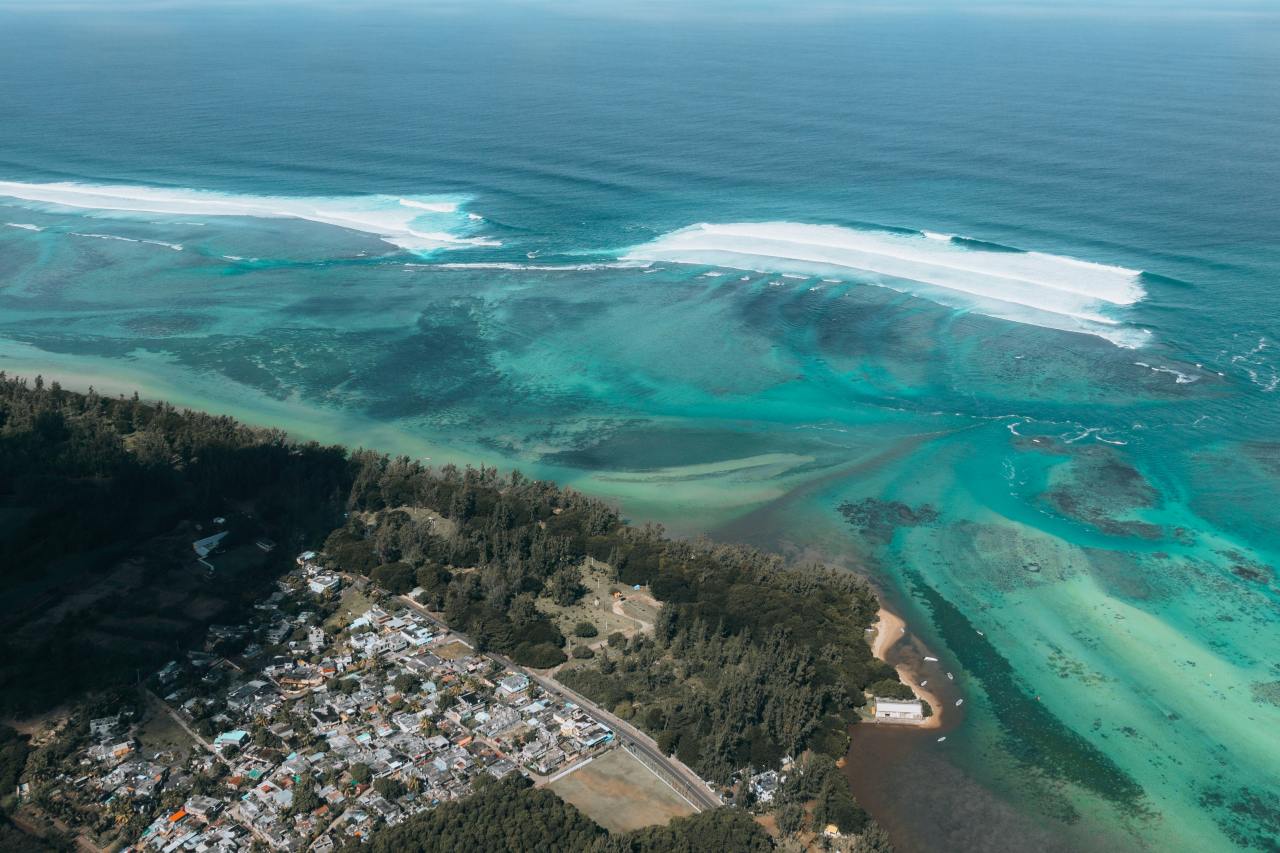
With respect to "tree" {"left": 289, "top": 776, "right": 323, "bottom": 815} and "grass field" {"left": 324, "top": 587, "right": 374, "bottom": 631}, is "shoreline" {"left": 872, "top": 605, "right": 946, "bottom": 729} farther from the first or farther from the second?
"grass field" {"left": 324, "top": 587, "right": 374, "bottom": 631}

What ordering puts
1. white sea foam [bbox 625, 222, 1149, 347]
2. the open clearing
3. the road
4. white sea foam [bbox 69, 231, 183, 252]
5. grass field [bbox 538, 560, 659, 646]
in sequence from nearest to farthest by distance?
1. the open clearing
2. the road
3. grass field [bbox 538, 560, 659, 646]
4. white sea foam [bbox 625, 222, 1149, 347]
5. white sea foam [bbox 69, 231, 183, 252]

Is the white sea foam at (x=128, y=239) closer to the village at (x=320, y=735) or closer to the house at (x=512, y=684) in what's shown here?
the village at (x=320, y=735)

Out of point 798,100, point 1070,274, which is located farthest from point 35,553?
point 798,100

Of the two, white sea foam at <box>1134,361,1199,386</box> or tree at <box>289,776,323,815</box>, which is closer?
tree at <box>289,776,323,815</box>

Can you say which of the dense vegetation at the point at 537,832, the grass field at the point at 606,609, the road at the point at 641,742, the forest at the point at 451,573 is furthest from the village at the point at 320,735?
the grass field at the point at 606,609

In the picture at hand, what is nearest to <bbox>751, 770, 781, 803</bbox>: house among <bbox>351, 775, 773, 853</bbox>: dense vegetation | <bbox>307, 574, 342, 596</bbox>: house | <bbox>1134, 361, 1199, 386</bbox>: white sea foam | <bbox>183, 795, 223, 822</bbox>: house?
<bbox>351, 775, 773, 853</bbox>: dense vegetation

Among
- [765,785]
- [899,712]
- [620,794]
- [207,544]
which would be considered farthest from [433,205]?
[765,785]
